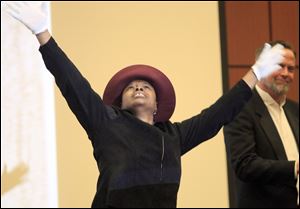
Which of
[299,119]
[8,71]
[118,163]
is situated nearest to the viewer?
[118,163]

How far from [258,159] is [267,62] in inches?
20.5

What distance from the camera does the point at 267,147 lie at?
157cm

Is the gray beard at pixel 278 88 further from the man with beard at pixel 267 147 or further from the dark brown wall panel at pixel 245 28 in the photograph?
the dark brown wall panel at pixel 245 28

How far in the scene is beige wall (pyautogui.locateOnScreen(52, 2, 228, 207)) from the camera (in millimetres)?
1872

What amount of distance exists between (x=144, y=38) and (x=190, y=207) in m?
0.70

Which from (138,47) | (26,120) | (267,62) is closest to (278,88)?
(138,47)

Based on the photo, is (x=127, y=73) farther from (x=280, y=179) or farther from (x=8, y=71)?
(x=8, y=71)

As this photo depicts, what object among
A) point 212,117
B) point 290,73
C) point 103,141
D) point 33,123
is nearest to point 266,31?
point 290,73

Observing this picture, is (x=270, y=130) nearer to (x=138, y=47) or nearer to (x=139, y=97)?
(x=138, y=47)

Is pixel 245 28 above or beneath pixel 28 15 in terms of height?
above

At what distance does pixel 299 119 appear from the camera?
66.7 inches

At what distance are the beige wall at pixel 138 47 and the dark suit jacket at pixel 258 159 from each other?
0.69 feet

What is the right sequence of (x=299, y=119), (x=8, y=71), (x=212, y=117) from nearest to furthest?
Answer: 1. (x=212, y=117)
2. (x=299, y=119)
3. (x=8, y=71)

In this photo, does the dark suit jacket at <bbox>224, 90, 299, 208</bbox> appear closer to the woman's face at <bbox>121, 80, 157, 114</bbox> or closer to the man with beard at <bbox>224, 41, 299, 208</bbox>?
the man with beard at <bbox>224, 41, 299, 208</bbox>
